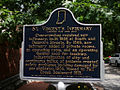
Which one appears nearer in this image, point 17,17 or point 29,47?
point 29,47

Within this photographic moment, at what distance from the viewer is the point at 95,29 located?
4156 millimetres

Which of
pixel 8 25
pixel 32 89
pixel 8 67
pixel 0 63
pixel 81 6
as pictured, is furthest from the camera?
pixel 32 89

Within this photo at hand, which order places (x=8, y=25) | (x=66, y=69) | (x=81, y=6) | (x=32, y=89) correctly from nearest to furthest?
1. (x=66, y=69)
2. (x=81, y=6)
3. (x=8, y=25)
4. (x=32, y=89)

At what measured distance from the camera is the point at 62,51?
4160mm

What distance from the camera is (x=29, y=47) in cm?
429

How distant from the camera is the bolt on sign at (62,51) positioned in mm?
4055

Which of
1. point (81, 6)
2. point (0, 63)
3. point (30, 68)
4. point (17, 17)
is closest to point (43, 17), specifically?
point (17, 17)

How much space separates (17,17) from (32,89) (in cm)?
348

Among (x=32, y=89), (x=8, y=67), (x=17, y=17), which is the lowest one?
(x=32, y=89)

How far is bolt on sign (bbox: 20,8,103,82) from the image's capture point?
405cm

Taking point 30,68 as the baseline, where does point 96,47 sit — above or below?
above

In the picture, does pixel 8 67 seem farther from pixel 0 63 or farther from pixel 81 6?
pixel 81 6

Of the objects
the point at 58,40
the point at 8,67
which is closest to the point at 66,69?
the point at 58,40

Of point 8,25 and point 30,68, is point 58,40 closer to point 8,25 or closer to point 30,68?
point 30,68
